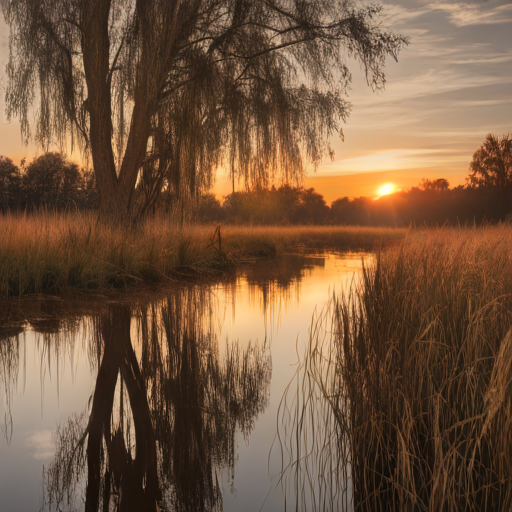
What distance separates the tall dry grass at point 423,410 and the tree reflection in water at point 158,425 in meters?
0.39

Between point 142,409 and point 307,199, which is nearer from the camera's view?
point 142,409

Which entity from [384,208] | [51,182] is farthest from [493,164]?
[51,182]

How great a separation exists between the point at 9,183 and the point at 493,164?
25.7m

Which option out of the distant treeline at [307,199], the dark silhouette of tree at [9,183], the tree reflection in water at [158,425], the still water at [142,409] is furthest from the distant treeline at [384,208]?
the tree reflection in water at [158,425]

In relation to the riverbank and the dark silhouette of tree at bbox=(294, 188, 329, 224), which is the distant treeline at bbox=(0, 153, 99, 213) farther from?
the dark silhouette of tree at bbox=(294, 188, 329, 224)

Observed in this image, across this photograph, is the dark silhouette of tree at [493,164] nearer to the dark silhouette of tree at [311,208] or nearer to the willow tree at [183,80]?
the dark silhouette of tree at [311,208]

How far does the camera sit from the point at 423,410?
2.56 meters

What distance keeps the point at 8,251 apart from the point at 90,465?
488 cm

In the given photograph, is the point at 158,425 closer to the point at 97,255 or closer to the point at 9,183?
the point at 97,255

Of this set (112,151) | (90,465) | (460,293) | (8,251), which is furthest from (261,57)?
(90,465)

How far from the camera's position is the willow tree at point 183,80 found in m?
8.38

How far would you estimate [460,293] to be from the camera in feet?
11.8

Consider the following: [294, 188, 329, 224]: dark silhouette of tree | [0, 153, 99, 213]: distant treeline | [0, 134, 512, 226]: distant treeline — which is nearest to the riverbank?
[0, 134, 512, 226]: distant treeline

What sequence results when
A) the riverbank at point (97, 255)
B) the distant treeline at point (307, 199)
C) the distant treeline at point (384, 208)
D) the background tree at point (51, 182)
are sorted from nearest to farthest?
the riverbank at point (97, 255), the distant treeline at point (307, 199), the background tree at point (51, 182), the distant treeline at point (384, 208)
